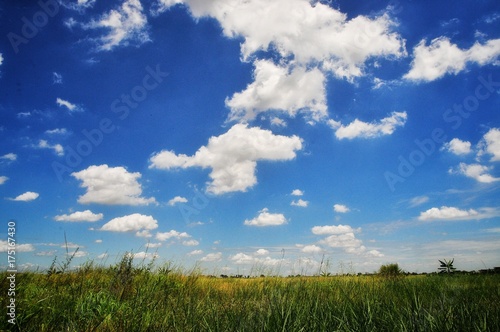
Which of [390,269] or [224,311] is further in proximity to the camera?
[390,269]

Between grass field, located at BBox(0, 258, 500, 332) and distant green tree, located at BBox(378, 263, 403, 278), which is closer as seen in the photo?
grass field, located at BBox(0, 258, 500, 332)

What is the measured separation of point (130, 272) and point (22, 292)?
8.47 feet

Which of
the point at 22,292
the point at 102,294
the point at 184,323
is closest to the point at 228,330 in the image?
the point at 184,323

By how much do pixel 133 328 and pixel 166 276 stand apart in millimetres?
5314

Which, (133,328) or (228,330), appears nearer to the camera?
(228,330)

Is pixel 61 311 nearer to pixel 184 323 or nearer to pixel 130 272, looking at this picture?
pixel 184 323

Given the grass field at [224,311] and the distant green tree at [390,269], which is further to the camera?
the distant green tree at [390,269]

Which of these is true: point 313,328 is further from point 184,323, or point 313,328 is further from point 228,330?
point 184,323

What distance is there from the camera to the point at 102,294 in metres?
6.04

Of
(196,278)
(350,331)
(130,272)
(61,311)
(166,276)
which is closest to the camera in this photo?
(350,331)

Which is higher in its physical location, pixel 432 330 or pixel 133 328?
pixel 432 330

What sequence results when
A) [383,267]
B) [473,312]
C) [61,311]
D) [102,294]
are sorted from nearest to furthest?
→ [473,312], [61,311], [102,294], [383,267]

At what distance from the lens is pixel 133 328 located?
4070mm

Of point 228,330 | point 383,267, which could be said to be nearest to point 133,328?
point 228,330
